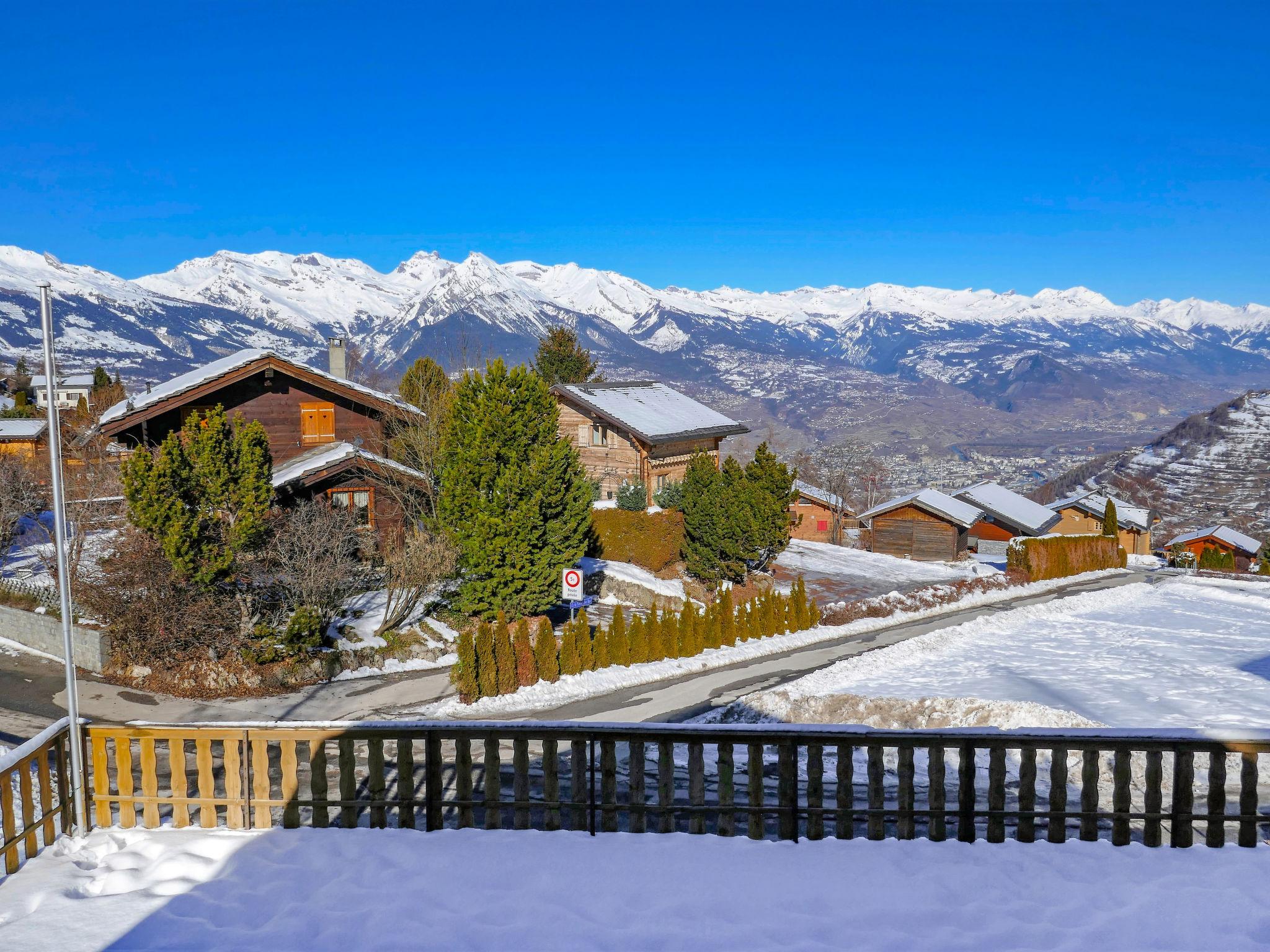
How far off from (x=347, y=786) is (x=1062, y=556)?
3892cm

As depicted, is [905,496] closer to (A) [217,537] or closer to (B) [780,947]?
(A) [217,537]

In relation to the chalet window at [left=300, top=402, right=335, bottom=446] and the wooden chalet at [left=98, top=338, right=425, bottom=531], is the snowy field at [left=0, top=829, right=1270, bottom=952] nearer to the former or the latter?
the wooden chalet at [left=98, top=338, right=425, bottom=531]

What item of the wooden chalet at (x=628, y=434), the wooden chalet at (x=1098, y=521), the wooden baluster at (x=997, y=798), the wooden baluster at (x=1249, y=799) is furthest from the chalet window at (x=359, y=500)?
the wooden chalet at (x=1098, y=521)

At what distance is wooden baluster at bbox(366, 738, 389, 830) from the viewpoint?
23.9 ft

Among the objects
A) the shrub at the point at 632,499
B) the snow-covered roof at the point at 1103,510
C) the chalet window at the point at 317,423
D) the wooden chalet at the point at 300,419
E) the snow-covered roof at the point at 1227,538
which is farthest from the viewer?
the snow-covered roof at the point at 1227,538

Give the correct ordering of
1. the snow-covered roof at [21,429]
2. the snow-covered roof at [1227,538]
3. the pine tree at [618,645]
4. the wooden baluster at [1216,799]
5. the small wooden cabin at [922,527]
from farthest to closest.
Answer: the snow-covered roof at [1227,538], the snow-covered roof at [21,429], the small wooden cabin at [922,527], the pine tree at [618,645], the wooden baluster at [1216,799]

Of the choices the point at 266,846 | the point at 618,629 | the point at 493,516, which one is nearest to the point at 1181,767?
the point at 266,846

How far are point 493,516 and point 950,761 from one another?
1214 cm

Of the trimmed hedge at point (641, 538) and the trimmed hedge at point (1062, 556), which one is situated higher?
the trimmed hedge at point (641, 538)

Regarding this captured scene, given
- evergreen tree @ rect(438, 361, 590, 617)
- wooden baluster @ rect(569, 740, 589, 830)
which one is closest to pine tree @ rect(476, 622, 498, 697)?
evergreen tree @ rect(438, 361, 590, 617)

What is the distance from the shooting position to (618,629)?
2142cm

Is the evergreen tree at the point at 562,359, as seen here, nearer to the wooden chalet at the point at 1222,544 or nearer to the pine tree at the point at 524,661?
the pine tree at the point at 524,661

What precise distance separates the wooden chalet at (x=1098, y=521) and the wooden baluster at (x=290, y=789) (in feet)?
205

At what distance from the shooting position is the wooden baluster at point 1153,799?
700 cm
